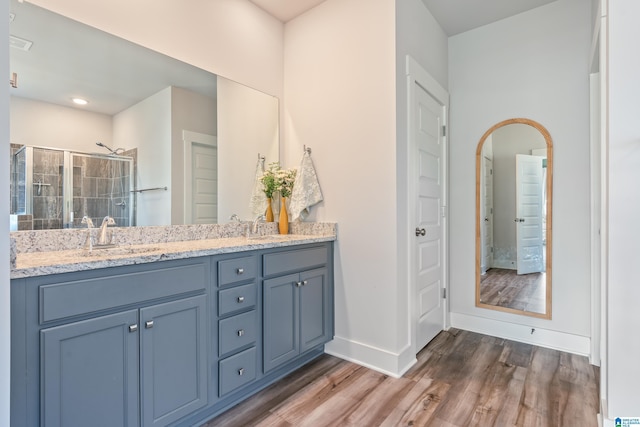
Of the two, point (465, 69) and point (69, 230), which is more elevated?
point (465, 69)

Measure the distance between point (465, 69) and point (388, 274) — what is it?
2.10m

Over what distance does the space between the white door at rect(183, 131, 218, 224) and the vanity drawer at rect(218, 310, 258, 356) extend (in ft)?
2.47

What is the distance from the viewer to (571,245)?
2475 millimetres

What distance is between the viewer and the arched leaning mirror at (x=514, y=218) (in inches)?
102

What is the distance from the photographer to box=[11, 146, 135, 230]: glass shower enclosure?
150 centimetres

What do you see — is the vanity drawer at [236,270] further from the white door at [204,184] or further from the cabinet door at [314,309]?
the white door at [204,184]

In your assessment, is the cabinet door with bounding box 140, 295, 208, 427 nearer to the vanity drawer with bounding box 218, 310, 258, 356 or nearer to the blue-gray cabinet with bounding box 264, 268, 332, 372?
the vanity drawer with bounding box 218, 310, 258, 356

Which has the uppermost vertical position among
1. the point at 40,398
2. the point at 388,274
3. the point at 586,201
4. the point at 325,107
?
the point at 325,107

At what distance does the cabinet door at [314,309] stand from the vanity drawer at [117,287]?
779 mm

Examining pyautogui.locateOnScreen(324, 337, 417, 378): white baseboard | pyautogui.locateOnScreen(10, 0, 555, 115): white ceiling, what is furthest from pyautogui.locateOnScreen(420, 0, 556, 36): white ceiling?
pyautogui.locateOnScreen(324, 337, 417, 378): white baseboard

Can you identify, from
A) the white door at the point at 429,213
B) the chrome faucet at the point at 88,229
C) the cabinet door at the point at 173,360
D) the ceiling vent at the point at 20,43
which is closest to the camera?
the cabinet door at the point at 173,360

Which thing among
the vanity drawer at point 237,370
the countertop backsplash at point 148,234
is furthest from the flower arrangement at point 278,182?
the vanity drawer at point 237,370
